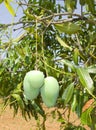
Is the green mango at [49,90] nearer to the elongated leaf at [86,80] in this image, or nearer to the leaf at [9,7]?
the elongated leaf at [86,80]

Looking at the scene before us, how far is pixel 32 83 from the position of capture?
0.86m

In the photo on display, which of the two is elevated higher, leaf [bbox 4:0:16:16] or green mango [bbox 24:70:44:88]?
leaf [bbox 4:0:16:16]

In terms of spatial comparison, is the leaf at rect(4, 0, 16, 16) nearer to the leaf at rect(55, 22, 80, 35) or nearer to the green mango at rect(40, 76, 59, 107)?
the leaf at rect(55, 22, 80, 35)

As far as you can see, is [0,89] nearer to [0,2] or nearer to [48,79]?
[0,2]

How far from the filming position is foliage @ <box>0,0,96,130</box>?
0.97 metres

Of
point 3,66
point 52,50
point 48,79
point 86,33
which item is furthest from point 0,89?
point 48,79

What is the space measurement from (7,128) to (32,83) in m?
7.51

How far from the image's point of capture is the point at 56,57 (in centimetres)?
165

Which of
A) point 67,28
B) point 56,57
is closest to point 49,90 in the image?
point 67,28

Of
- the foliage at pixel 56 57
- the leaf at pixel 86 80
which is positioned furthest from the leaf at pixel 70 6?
the leaf at pixel 86 80

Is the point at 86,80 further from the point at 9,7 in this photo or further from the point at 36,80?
the point at 9,7

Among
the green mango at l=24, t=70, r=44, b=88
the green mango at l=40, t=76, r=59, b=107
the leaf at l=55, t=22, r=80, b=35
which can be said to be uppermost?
the leaf at l=55, t=22, r=80, b=35

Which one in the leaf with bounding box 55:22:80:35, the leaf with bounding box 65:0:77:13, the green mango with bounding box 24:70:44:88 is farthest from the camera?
the leaf with bounding box 65:0:77:13

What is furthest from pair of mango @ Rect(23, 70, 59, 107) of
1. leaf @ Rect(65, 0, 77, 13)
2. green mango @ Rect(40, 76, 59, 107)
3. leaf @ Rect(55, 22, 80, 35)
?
leaf @ Rect(65, 0, 77, 13)
